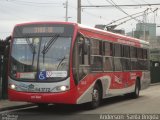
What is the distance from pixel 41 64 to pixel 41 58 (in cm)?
20

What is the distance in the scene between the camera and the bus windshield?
15.6m

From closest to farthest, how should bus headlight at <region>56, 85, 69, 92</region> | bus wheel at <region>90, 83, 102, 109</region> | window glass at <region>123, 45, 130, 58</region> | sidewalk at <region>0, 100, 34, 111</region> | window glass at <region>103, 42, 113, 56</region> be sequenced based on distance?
bus headlight at <region>56, 85, 69, 92</region> → sidewalk at <region>0, 100, 34, 111</region> → bus wheel at <region>90, 83, 102, 109</region> → window glass at <region>103, 42, 113, 56</region> → window glass at <region>123, 45, 130, 58</region>

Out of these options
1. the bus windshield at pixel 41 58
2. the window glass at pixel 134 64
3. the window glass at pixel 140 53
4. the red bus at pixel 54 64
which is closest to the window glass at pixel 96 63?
the red bus at pixel 54 64

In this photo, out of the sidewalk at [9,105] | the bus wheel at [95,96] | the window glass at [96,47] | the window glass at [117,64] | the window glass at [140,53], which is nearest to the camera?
the sidewalk at [9,105]

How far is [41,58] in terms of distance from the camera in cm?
1578

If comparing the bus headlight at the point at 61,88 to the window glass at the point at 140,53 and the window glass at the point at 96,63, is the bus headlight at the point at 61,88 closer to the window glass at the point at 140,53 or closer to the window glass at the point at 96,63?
the window glass at the point at 96,63

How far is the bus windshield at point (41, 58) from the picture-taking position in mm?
15563

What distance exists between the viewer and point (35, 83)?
1563cm

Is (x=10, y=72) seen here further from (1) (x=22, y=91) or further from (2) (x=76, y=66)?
(2) (x=76, y=66)

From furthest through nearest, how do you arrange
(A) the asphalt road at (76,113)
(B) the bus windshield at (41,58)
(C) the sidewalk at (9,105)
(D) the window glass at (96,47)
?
(D) the window glass at (96,47) → (C) the sidewalk at (9,105) → (B) the bus windshield at (41,58) → (A) the asphalt road at (76,113)

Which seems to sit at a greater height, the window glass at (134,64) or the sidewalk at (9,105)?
the window glass at (134,64)

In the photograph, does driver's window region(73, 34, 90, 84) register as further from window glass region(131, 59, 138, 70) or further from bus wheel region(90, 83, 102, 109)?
window glass region(131, 59, 138, 70)

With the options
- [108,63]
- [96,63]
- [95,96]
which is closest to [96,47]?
[96,63]

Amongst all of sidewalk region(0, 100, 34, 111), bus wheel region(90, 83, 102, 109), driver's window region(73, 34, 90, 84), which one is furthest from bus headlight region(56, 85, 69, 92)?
bus wheel region(90, 83, 102, 109)
